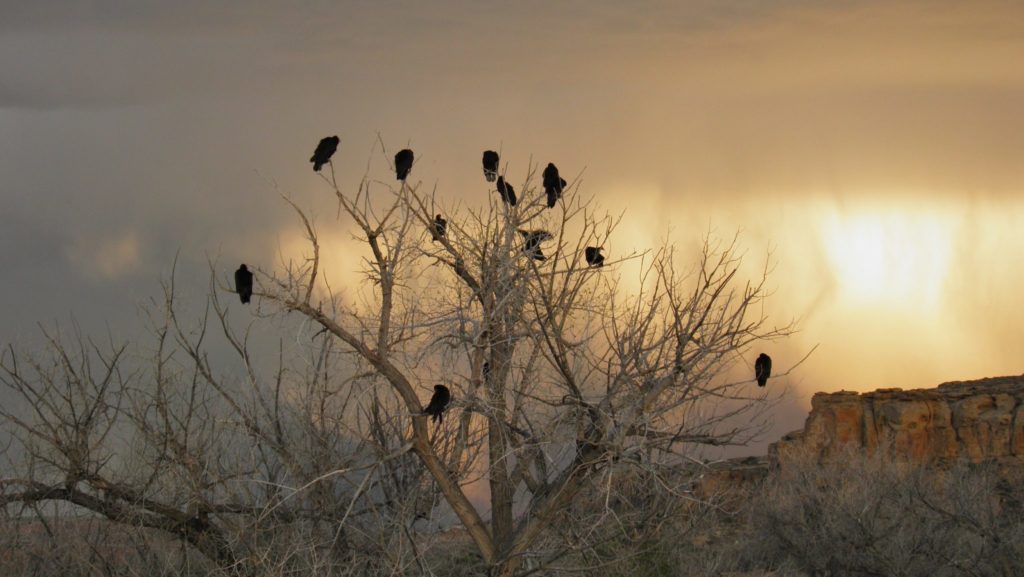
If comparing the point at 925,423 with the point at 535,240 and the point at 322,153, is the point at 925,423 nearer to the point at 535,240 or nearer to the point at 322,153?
the point at 535,240

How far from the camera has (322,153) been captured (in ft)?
41.3

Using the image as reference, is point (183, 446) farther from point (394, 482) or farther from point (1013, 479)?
point (1013, 479)

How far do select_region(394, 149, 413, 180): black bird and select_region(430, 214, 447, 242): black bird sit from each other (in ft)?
2.28

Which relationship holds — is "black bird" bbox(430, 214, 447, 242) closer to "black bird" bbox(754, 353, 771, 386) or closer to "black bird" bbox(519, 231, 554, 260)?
"black bird" bbox(519, 231, 554, 260)

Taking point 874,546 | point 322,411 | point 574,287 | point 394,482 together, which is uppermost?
point 574,287

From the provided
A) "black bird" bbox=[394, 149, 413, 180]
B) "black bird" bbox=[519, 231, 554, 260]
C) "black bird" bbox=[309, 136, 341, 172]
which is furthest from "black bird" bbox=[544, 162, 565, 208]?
"black bird" bbox=[309, 136, 341, 172]

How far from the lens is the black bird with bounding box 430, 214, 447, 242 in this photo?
12.8 meters

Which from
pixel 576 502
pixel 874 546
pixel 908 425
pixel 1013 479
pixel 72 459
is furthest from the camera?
pixel 908 425

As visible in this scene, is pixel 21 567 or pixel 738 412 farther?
pixel 21 567

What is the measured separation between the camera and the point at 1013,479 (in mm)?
39219

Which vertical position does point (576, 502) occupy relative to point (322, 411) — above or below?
below

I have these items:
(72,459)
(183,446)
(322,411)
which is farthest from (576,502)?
(72,459)

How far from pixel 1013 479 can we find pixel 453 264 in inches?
1267

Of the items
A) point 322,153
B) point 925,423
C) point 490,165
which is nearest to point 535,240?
point 490,165
